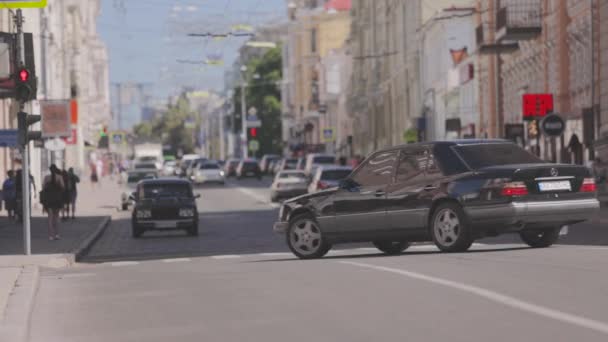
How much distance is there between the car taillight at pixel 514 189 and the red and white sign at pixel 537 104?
3009 cm

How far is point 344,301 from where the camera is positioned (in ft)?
46.4

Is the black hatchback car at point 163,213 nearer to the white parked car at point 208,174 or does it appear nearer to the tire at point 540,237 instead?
the tire at point 540,237

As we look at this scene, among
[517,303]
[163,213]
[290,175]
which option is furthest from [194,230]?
[517,303]

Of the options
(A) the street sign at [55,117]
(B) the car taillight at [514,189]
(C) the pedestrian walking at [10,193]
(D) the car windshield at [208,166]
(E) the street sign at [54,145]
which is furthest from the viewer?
(D) the car windshield at [208,166]

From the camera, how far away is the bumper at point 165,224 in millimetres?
39969

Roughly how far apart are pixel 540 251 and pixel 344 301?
7213 mm

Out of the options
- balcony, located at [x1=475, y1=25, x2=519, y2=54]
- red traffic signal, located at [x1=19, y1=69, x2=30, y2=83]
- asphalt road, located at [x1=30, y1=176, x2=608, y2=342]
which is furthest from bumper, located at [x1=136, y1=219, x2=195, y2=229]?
balcony, located at [x1=475, y1=25, x2=519, y2=54]

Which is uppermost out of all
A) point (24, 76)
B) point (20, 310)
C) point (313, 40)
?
point (313, 40)

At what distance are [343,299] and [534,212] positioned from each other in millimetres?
6492

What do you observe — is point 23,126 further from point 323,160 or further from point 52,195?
point 323,160

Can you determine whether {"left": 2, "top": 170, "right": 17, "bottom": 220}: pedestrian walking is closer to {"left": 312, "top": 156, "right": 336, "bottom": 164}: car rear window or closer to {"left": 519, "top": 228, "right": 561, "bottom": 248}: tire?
{"left": 519, "top": 228, "right": 561, "bottom": 248}: tire

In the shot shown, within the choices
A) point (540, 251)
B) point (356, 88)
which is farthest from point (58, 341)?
point (356, 88)

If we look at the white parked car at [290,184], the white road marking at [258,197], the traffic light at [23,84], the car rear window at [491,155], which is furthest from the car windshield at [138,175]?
the car rear window at [491,155]

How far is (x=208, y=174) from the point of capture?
97.8 m
